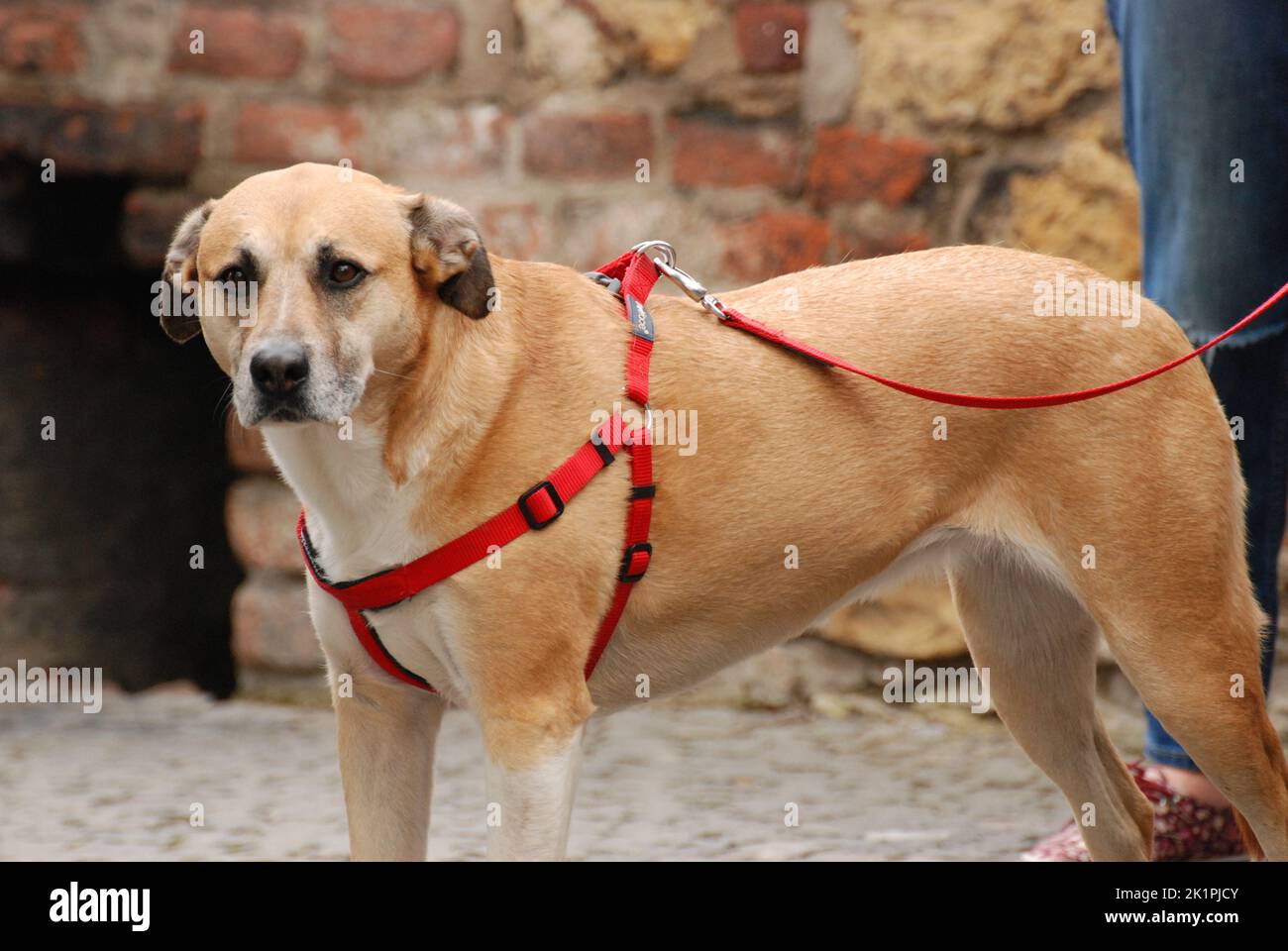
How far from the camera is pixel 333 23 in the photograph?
428cm

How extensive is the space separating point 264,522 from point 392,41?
1323 mm

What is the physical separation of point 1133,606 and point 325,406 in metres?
1.28

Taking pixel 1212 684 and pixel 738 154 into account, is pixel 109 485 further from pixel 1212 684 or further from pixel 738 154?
pixel 1212 684

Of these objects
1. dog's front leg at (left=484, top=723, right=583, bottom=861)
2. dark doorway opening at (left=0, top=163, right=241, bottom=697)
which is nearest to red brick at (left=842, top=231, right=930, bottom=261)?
dark doorway opening at (left=0, top=163, right=241, bottom=697)

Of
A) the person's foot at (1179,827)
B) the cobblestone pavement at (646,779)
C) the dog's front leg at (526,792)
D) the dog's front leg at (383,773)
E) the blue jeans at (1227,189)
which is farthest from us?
the cobblestone pavement at (646,779)

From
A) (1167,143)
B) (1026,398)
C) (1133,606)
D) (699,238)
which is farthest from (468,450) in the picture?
(699,238)

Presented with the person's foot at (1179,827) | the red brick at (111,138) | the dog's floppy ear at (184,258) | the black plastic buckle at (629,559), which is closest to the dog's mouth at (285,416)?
the dog's floppy ear at (184,258)

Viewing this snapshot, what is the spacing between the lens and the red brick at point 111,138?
4.27 metres

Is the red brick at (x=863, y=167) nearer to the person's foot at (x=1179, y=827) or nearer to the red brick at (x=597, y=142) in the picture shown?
the red brick at (x=597, y=142)

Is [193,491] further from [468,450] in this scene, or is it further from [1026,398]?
[1026,398]

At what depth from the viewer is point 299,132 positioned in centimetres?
429

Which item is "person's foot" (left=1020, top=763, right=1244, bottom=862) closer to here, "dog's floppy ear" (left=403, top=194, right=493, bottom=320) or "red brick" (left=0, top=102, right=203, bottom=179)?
"dog's floppy ear" (left=403, top=194, right=493, bottom=320)

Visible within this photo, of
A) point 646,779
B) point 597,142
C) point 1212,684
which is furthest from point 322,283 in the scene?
point 597,142

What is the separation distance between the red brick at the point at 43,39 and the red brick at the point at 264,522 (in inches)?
46.9
